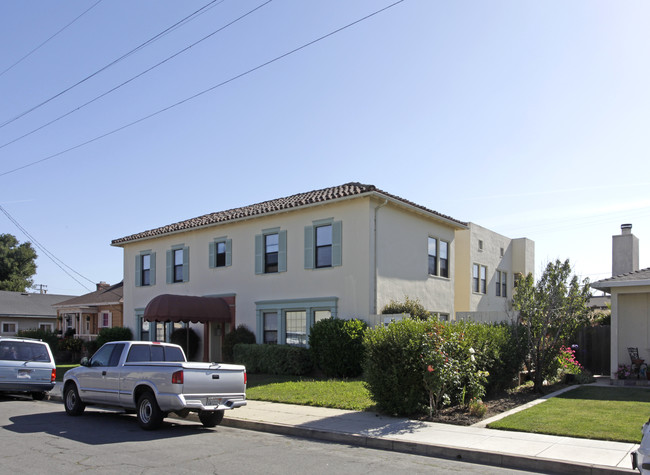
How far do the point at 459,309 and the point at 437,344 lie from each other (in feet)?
54.1

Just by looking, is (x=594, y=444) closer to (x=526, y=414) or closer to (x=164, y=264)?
(x=526, y=414)

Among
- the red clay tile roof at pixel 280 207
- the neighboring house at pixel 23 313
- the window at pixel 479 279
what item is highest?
the red clay tile roof at pixel 280 207

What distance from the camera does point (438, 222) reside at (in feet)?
82.4

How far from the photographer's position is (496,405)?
513 inches

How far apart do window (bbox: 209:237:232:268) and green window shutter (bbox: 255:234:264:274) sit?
5.80ft

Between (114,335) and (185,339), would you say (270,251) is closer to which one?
(185,339)

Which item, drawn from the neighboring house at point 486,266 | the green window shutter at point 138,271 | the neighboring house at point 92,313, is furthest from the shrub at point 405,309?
the neighboring house at point 92,313

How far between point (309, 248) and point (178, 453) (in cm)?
1369

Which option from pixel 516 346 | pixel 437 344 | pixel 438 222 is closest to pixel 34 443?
pixel 437 344

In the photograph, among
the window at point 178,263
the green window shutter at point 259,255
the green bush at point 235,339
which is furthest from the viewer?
the window at point 178,263

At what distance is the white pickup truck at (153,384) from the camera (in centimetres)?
1084

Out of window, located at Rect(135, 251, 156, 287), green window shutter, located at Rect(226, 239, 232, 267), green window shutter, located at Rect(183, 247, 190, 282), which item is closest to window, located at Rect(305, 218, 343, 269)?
green window shutter, located at Rect(226, 239, 232, 267)

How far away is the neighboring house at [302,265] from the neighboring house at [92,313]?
22.5ft

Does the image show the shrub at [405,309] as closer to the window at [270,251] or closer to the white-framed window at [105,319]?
the window at [270,251]
